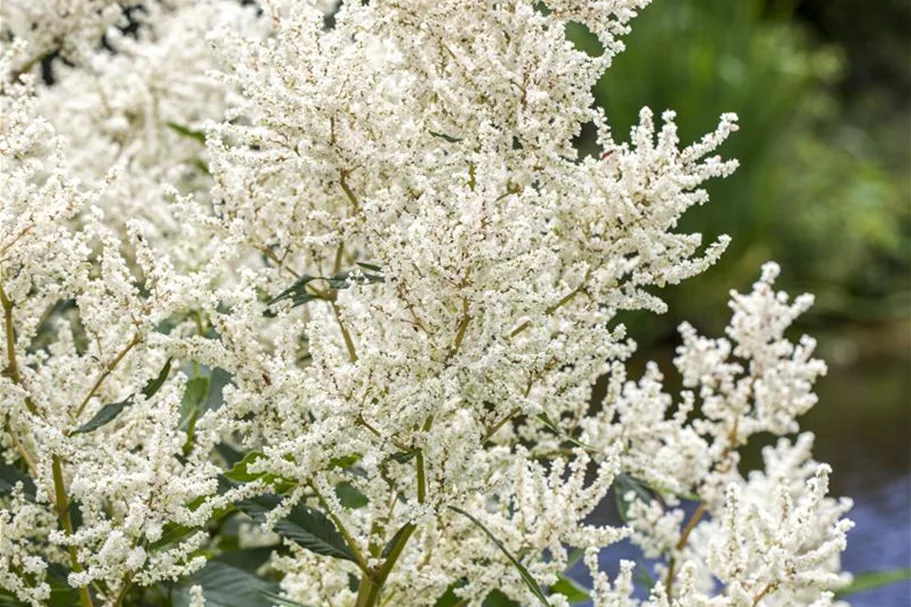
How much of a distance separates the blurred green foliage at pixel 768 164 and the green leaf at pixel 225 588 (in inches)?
435

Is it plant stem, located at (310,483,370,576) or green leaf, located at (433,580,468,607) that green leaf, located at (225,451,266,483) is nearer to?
plant stem, located at (310,483,370,576)

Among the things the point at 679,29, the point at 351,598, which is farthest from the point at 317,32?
the point at 679,29

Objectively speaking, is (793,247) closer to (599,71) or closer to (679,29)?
(679,29)

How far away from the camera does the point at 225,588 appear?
198cm

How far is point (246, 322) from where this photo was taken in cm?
162

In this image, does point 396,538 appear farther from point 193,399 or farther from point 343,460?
point 193,399

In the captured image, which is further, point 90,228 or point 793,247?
point 793,247

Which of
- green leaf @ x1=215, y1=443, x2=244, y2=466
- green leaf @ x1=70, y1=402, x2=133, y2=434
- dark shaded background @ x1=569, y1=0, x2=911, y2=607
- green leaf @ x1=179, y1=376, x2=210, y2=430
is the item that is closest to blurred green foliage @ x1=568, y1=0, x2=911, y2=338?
dark shaded background @ x1=569, y1=0, x2=911, y2=607

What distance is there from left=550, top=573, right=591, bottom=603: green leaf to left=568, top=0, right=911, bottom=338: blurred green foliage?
1097 cm

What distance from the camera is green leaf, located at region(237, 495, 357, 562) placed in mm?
1650

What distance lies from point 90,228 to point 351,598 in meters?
0.61

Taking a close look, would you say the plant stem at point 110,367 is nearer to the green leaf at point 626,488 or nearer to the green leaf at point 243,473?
the green leaf at point 243,473

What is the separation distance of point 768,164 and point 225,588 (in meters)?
14.4

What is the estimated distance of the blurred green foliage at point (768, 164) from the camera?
14.8 metres
